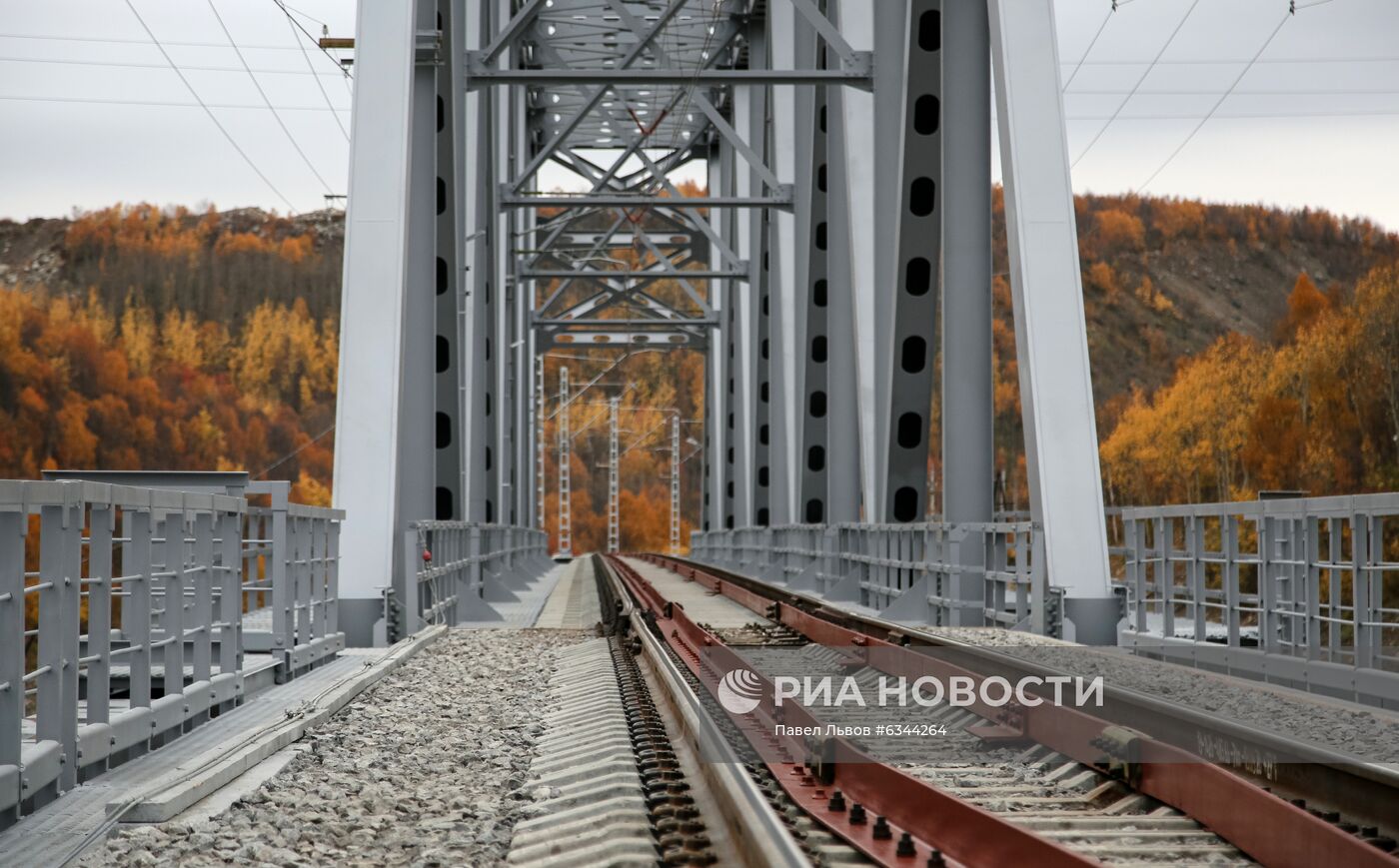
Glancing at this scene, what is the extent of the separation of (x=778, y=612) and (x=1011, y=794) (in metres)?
8.01

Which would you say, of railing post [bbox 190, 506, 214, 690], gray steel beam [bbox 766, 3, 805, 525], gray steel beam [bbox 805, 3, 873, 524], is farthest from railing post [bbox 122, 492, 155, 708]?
gray steel beam [bbox 766, 3, 805, 525]

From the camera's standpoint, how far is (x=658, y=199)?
24906 millimetres

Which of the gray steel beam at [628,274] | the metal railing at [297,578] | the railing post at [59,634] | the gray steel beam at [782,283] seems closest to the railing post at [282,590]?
the metal railing at [297,578]

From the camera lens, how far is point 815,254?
21.8 metres

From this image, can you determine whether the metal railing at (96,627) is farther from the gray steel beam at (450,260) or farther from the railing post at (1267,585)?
the gray steel beam at (450,260)

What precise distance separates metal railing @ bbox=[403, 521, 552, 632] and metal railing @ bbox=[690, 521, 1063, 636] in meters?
3.88

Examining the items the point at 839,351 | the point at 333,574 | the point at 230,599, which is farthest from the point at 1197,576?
the point at 839,351

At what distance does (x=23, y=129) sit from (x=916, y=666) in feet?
261

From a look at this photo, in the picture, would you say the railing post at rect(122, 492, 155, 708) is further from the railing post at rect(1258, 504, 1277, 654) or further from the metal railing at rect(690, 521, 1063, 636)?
the metal railing at rect(690, 521, 1063, 636)

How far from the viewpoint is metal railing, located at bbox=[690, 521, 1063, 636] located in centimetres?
1073

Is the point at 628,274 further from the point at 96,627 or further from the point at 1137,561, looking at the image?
the point at 96,627

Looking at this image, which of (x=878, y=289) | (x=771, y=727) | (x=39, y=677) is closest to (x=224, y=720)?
(x=39, y=677)

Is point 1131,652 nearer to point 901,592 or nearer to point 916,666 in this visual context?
point 916,666

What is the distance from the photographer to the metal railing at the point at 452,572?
455 inches
